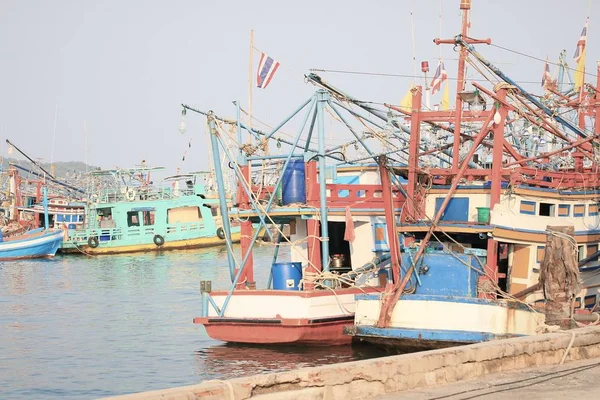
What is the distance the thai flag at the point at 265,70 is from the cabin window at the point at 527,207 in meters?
8.49

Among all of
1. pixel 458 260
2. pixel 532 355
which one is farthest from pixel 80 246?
pixel 532 355

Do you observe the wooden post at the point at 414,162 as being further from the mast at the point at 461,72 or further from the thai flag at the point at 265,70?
the thai flag at the point at 265,70

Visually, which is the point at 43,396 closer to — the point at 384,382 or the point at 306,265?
the point at 306,265

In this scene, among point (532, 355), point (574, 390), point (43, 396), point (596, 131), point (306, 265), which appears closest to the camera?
point (574, 390)

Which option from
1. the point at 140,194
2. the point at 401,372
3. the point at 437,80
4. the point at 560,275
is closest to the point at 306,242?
the point at 560,275

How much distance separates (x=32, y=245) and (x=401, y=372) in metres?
45.5

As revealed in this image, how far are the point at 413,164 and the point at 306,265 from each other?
3.25 m

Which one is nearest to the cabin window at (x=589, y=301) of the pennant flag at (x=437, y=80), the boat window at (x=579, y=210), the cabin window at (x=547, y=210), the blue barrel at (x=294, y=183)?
the boat window at (x=579, y=210)

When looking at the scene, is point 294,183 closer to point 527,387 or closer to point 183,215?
point 527,387

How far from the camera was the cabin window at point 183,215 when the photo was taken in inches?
2232

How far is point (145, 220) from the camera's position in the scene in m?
57.7

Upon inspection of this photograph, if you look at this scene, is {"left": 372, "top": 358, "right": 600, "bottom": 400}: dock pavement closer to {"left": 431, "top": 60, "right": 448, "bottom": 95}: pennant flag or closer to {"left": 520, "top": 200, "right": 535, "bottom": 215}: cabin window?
{"left": 520, "top": 200, "right": 535, "bottom": 215}: cabin window

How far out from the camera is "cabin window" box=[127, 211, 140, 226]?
56.9 m

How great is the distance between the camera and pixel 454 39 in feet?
62.3
